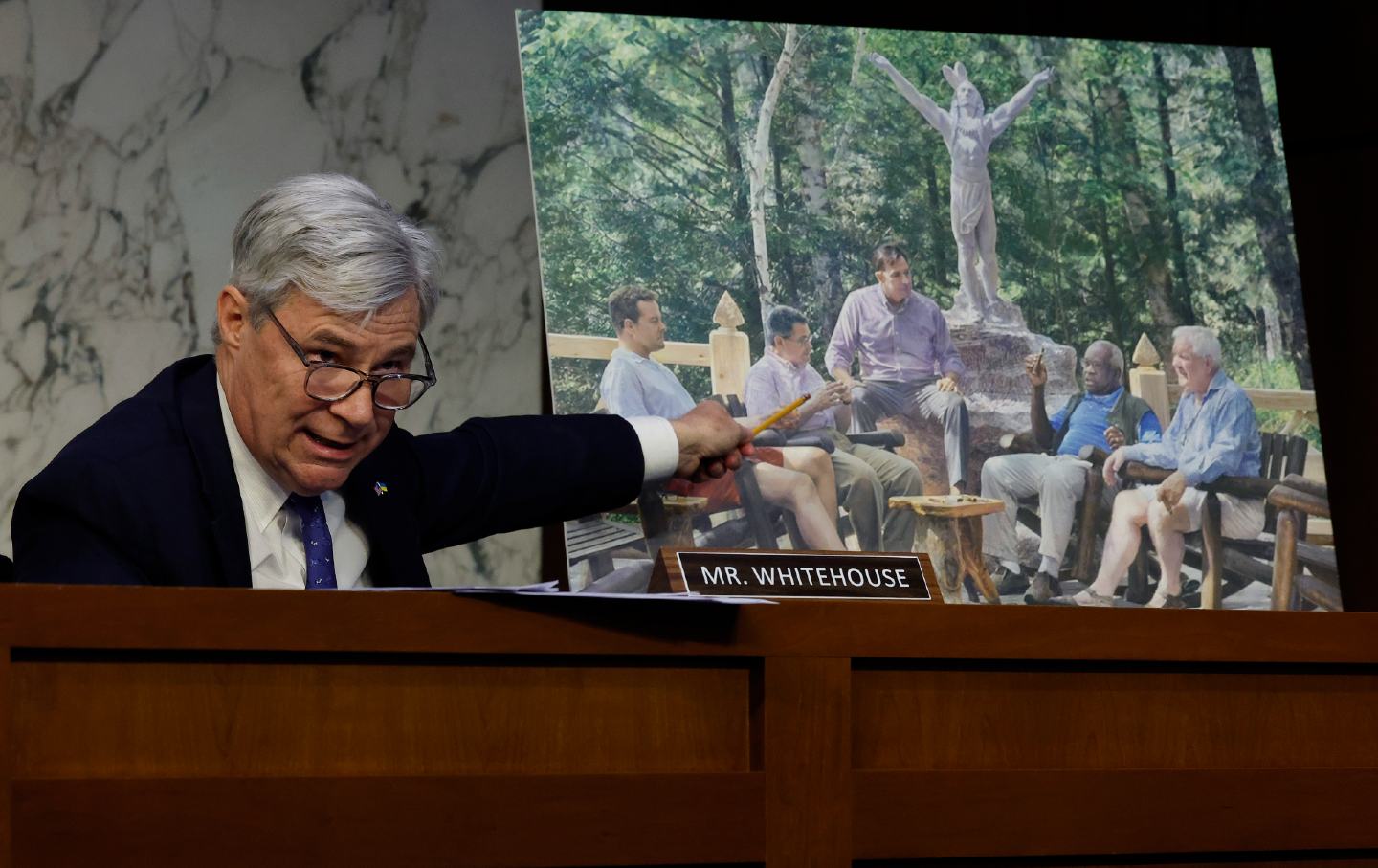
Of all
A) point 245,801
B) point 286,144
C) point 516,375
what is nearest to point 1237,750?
point 245,801

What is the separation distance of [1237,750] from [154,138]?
2098 mm

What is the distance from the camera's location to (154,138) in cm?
275

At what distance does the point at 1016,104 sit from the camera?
2.68m

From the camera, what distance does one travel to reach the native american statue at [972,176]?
2602 millimetres

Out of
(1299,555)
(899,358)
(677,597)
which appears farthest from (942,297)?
(677,597)

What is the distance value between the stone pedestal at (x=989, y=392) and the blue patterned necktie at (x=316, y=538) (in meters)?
1.06

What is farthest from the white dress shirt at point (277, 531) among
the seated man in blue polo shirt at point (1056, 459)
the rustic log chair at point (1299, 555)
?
the rustic log chair at point (1299, 555)

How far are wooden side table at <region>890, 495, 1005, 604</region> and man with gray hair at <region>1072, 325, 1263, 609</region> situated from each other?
0.17 meters

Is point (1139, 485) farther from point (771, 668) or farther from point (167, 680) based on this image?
point (167, 680)

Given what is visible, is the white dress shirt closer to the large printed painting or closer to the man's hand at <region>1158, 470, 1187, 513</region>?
the large printed painting

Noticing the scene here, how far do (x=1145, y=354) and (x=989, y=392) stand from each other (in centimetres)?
29

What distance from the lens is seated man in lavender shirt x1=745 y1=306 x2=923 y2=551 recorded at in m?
2.48

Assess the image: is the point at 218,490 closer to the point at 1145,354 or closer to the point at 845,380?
the point at 845,380

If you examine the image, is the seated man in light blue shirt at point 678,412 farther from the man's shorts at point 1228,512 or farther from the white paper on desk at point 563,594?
the white paper on desk at point 563,594
